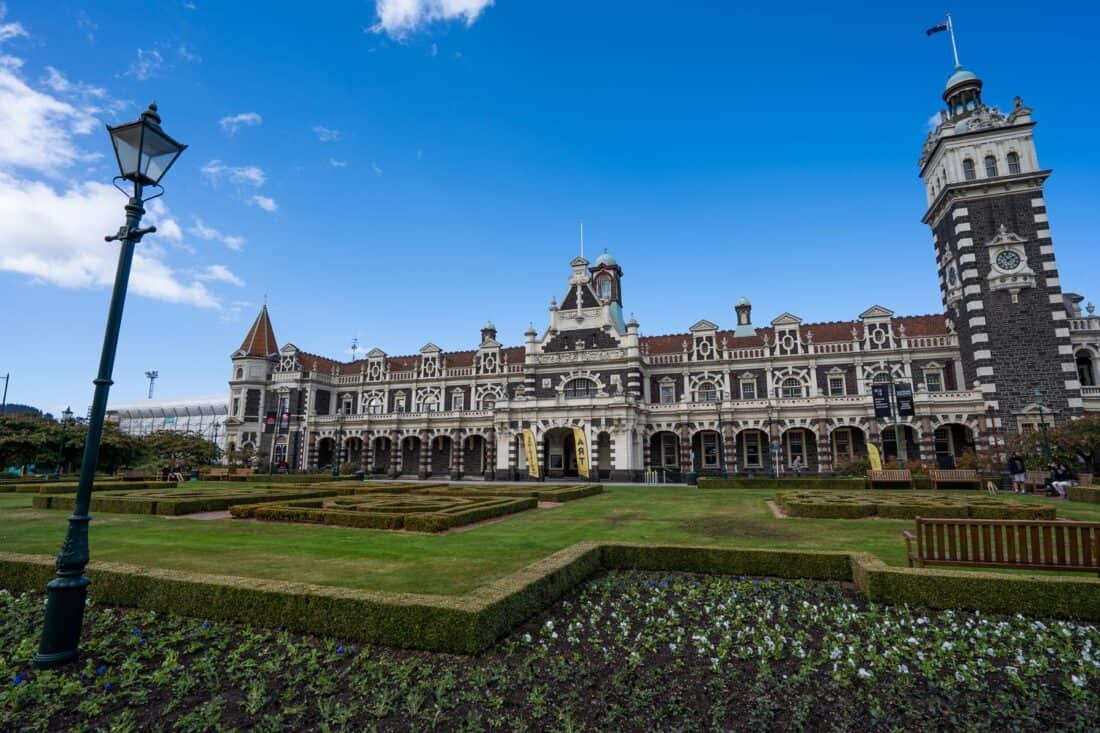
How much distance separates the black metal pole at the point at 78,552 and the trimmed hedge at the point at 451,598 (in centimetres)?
159

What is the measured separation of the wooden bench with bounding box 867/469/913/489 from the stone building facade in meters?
9.28

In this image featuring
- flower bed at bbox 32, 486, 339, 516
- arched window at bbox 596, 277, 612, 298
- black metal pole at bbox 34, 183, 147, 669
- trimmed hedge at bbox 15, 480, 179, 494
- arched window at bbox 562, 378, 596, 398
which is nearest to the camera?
black metal pole at bbox 34, 183, 147, 669

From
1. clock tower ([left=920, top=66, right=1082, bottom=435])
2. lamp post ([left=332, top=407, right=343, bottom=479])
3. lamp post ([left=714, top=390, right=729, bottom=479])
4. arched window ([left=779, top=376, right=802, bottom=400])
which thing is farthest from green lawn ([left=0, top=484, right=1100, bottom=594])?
lamp post ([left=332, top=407, right=343, bottom=479])

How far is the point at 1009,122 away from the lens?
40375 millimetres

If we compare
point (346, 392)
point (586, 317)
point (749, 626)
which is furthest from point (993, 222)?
point (346, 392)

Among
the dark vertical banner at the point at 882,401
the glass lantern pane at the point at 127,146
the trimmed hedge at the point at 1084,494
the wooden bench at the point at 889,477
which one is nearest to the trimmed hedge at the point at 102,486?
the glass lantern pane at the point at 127,146

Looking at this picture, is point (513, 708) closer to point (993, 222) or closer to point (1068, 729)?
point (1068, 729)

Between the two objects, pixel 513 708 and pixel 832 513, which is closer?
pixel 513 708

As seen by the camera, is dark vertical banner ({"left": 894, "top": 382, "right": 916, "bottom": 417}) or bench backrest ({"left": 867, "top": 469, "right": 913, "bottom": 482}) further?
dark vertical banner ({"left": 894, "top": 382, "right": 916, "bottom": 417})

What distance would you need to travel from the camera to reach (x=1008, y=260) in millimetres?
39344

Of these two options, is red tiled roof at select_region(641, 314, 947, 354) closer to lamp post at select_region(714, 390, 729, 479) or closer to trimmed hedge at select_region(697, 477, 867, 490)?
lamp post at select_region(714, 390, 729, 479)

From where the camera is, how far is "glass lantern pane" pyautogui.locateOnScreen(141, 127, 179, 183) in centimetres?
725

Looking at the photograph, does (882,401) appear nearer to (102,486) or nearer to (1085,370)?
(1085,370)

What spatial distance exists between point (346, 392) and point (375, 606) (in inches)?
2394
